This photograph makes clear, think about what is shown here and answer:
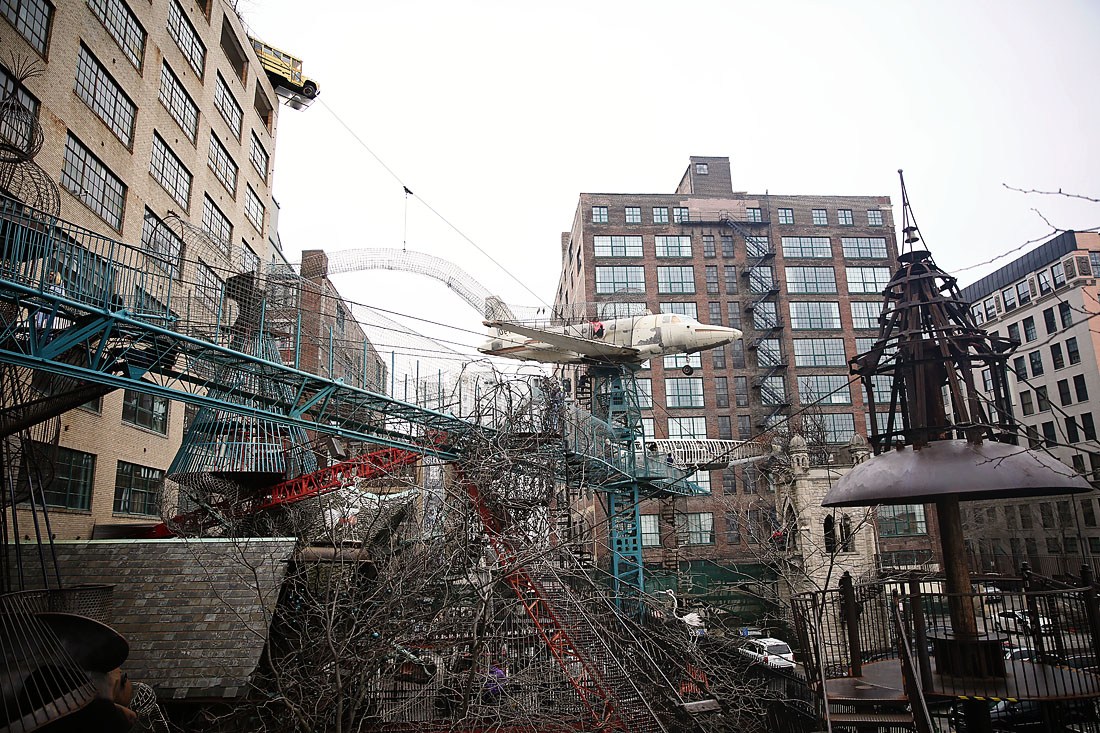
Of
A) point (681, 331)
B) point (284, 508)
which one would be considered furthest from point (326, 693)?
point (681, 331)

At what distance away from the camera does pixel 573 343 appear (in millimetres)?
24938

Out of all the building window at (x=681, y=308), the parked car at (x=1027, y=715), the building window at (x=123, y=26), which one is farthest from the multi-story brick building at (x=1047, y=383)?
the building window at (x=123, y=26)

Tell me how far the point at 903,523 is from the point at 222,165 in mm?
44661

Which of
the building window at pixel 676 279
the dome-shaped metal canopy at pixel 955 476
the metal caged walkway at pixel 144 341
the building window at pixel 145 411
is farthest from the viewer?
the building window at pixel 676 279

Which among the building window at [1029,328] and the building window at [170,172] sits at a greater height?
the building window at [1029,328]

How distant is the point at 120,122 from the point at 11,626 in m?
17.7

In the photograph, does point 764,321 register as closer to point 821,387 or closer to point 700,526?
point 821,387

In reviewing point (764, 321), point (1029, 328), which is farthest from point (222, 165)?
point (1029, 328)

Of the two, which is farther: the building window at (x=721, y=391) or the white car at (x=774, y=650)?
the building window at (x=721, y=391)

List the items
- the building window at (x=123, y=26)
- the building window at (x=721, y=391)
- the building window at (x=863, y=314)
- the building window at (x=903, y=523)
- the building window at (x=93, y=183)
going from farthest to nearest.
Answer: the building window at (x=863, y=314), the building window at (x=721, y=391), the building window at (x=903, y=523), the building window at (x=123, y=26), the building window at (x=93, y=183)

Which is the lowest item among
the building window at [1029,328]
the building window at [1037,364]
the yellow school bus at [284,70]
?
the building window at [1037,364]

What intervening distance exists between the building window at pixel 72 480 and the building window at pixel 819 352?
4497 centimetres

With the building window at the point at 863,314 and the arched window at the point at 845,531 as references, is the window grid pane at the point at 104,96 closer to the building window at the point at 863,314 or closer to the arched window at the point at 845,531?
the arched window at the point at 845,531

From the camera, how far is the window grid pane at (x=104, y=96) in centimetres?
1925
